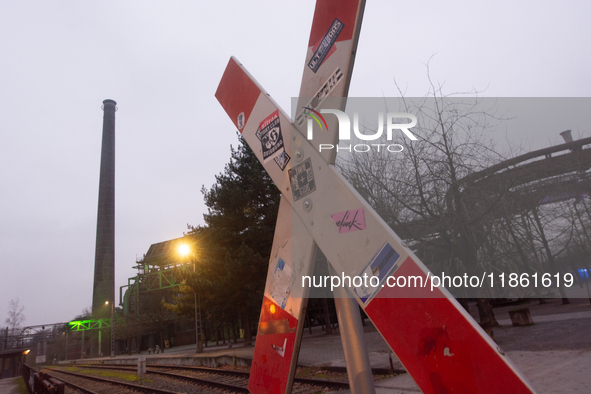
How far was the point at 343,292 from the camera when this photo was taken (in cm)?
168

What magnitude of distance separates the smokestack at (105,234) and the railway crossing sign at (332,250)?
45011 millimetres

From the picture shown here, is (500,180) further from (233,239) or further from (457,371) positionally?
(233,239)

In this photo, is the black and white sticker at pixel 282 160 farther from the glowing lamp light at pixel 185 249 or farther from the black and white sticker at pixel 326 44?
the glowing lamp light at pixel 185 249

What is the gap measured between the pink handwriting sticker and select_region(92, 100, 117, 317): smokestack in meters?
45.6

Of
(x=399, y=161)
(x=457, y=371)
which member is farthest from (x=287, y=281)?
(x=399, y=161)

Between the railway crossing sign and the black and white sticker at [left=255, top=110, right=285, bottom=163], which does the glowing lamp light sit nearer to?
the railway crossing sign

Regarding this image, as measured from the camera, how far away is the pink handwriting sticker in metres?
1.43

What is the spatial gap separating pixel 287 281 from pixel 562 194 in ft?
27.0

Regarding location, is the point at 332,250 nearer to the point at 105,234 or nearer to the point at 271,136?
the point at 271,136

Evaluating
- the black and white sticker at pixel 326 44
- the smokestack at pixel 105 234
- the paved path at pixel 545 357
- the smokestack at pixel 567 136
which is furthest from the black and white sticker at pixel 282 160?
the smokestack at pixel 105 234

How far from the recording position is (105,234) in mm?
44344

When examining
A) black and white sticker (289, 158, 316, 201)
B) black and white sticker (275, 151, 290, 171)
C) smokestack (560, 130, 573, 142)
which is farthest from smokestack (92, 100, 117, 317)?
black and white sticker (289, 158, 316, 201)

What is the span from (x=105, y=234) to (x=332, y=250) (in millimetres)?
49306

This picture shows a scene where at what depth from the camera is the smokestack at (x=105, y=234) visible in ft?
138
